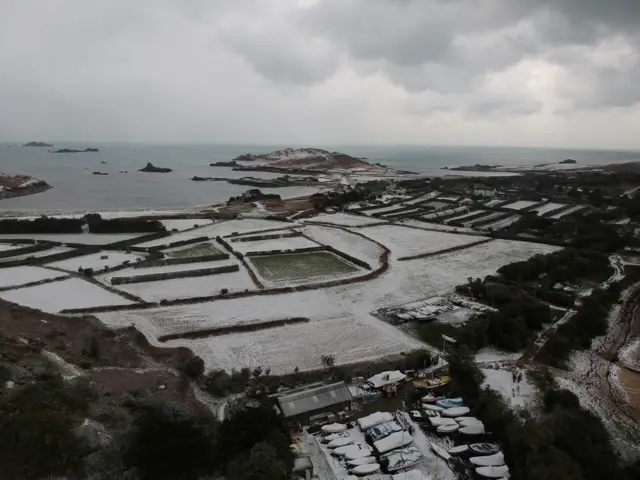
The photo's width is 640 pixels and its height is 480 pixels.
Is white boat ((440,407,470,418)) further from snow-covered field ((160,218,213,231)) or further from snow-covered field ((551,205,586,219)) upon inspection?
snow-covered field ((551,205,586,219))

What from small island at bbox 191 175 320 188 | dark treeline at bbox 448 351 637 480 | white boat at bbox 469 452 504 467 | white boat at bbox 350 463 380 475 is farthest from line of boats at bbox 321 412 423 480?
small island at bbox 191 175 320 188

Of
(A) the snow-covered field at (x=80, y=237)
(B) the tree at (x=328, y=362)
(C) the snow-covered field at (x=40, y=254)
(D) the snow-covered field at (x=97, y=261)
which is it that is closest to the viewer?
(B) the tree at (x=328, y=362)

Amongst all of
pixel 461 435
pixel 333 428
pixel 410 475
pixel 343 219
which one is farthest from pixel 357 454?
pixel 343 219

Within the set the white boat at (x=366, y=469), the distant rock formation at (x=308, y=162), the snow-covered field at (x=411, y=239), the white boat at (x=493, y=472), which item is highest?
the distant rock formation at (x=308, y=162)

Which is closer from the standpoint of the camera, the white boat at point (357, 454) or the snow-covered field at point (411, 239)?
the white boat at point (357, 454)

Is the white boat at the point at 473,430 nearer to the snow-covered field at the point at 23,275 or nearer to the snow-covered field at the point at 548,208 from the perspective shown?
the snow-covered field at the point at 23,275

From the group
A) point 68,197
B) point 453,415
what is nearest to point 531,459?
point 453,415

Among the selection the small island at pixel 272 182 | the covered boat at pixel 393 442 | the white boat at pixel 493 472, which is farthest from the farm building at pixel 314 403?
the small island at pixel 272 182

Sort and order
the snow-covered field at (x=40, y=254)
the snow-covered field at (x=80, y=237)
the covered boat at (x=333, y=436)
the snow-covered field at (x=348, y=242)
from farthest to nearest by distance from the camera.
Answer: the snow-covered field at (x=80, y=237), the snow-covered field at (x=348, y=242), the snow-covered field at (x=40, y=254), the covered boat at (x=333, y=436)
